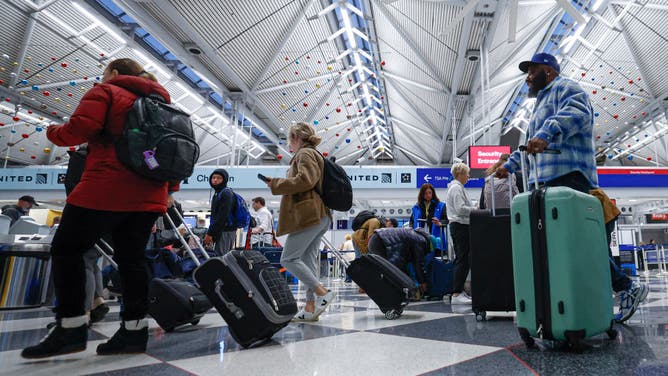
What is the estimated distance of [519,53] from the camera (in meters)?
12.6

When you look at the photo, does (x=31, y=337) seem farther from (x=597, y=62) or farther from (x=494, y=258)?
(x=597, y=62)

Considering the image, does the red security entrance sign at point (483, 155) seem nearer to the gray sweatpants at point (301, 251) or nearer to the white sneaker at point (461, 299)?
the white sneaker at point (461, 299)

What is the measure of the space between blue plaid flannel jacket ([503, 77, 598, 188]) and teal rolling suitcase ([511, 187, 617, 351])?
35cm

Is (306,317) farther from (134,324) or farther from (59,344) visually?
(59,344)

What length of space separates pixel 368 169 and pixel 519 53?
5.97 m

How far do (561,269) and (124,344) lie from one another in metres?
1.81

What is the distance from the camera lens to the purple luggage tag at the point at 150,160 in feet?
5.58

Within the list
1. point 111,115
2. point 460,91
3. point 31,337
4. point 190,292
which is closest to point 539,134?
point 111,115

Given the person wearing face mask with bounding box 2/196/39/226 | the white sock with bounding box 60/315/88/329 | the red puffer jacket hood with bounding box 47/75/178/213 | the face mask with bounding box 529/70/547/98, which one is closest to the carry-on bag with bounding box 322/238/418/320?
the face mask with bounding box 529/70/547/98

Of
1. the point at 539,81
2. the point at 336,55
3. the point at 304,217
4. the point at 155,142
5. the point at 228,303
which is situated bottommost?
the point at 228,303

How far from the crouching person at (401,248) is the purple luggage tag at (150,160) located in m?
2.89

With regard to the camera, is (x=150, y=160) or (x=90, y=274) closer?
(x=150, y=160)

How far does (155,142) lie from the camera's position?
5.73 feet

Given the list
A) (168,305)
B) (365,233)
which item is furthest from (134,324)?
(365,233)
